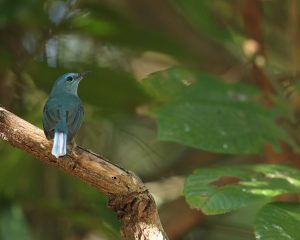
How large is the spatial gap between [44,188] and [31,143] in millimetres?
2114

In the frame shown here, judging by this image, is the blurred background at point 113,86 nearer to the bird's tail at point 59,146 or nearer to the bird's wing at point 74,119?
the bird's wing at point 74,119

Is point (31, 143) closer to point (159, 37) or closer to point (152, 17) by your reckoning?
point (159, 37)

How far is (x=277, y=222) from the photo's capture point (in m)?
2.52

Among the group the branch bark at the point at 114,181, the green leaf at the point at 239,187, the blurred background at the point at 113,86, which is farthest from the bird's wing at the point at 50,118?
the blurred background at the point at 113,86

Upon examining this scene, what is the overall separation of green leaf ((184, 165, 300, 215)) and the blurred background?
29.9 inches

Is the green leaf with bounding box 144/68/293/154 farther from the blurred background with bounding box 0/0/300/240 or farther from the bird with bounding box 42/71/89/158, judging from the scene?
the bird with bounding box 42/71/89/158

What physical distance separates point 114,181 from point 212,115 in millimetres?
1024

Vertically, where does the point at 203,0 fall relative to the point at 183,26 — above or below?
above

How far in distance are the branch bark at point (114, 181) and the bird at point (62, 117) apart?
6 centimetres

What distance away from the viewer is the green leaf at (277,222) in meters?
2.46

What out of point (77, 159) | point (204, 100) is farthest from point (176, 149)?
point (77, 159)

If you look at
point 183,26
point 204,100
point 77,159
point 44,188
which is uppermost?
point 77,159

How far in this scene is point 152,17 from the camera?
5.29 metres

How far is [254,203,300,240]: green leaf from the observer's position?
8.06ft
